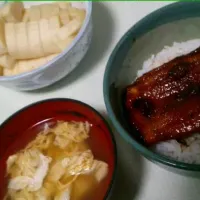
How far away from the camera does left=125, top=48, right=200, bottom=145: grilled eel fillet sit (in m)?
0.94

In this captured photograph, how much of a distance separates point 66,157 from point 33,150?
9 centimetres

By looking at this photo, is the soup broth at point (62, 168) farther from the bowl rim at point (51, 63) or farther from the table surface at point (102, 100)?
the bowl rim at point (51, 63)

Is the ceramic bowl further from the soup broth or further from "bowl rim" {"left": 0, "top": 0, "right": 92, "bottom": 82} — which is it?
the soup broth

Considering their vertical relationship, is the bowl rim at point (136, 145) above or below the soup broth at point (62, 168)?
above

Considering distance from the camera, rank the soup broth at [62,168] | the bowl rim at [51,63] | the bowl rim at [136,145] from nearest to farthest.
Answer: the bowl rim at [136,145], the soup broth at [62,168], the bowl rim at [51,63]

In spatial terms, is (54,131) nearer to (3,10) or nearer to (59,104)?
(59,104)

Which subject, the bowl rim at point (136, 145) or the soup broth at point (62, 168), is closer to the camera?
the bowl rim at point (136, 145)

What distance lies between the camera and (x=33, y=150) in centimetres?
100

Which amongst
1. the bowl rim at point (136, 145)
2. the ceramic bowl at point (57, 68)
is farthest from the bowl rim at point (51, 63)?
the bowl rim at point (136, 145)

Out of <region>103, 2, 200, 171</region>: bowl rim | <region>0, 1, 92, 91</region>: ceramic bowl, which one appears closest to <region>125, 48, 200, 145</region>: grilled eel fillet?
<region>103, 2, 200, 171</region>: bowl rim

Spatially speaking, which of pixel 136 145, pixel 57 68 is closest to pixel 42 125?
pixel 57 68

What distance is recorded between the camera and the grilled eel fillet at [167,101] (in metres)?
0.94

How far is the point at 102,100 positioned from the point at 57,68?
0.17 meters

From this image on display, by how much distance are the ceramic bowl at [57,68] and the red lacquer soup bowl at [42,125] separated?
96 millimetres
